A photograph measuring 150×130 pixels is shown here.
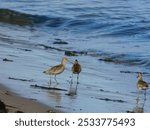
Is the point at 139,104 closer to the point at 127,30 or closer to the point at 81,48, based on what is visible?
the point at 81,48

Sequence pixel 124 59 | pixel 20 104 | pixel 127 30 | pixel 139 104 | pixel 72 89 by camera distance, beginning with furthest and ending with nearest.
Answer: pixel 127 30, pixel 124 59, pixel 72 89, pixel 139 104, pixel 20 104

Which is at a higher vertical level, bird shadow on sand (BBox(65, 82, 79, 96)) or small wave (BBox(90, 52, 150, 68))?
bird shadow on sand (BBox(65, 82, 79, 96))

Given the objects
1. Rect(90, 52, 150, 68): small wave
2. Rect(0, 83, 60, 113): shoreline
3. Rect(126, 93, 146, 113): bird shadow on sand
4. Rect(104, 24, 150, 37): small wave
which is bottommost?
Rect(104, 24, 150, 37): small wave

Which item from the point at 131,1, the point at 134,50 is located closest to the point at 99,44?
the point at 134,50

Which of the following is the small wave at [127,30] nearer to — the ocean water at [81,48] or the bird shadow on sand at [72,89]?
the ocean water at [81,48]

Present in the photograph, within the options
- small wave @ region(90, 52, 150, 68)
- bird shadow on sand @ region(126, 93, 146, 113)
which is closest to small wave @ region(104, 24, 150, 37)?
small wave @ region(90, 52, 150, 68)

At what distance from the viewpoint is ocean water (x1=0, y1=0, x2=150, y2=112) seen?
10.6 metres

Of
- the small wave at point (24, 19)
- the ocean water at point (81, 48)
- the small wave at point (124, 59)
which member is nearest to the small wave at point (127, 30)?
the ocean water at point (81, 48)

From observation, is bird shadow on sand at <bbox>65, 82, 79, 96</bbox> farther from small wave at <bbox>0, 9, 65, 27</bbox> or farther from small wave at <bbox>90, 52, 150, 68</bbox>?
small wave at <bbox>0, 9, 65, 27</bbox>

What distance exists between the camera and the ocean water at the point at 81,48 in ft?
34.6

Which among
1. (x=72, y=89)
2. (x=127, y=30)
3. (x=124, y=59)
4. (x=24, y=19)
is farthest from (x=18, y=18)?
(x=72, y=89)

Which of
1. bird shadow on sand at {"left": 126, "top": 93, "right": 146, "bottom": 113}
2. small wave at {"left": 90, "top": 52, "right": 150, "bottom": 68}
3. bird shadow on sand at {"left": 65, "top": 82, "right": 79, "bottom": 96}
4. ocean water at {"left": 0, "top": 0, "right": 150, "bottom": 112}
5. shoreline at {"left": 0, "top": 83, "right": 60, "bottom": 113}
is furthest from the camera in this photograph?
small wave at {"left": 90, "top": 52, "right": 150, "bottom": 68}

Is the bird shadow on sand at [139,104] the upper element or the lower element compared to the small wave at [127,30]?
upper

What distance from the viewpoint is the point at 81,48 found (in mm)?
18969
